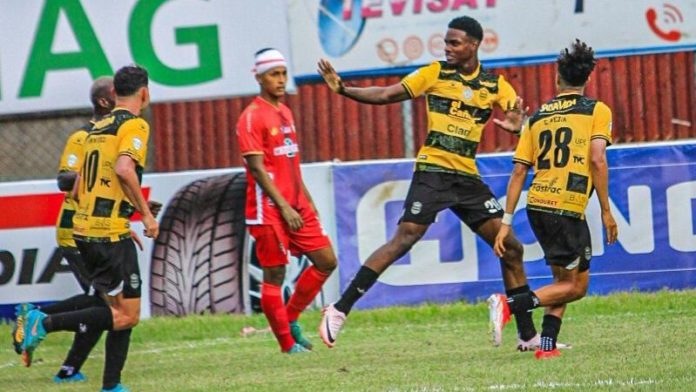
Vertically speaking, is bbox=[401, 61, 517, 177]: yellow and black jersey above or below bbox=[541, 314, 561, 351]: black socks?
above

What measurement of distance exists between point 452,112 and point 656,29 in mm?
5672

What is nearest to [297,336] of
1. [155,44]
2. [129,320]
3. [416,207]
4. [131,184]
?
[416,207]

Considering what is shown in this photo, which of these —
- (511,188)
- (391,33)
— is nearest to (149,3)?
(391,33)

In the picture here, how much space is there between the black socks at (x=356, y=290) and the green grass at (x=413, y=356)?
0.36 m

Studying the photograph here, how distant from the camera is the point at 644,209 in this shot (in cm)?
1346

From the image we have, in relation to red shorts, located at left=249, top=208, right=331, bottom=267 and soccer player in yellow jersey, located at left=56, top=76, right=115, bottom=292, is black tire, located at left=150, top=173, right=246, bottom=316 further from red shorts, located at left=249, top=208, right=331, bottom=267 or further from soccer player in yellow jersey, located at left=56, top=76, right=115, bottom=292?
red shorts, located at left=249, top=208, right=331, bottom=267

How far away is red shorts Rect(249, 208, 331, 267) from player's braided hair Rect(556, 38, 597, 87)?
2.24 m

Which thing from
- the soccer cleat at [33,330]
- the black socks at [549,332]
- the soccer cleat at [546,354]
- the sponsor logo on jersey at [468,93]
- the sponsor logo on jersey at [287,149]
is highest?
the sponsor logo on jersey at [468,93]

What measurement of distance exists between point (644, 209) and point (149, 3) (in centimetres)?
525

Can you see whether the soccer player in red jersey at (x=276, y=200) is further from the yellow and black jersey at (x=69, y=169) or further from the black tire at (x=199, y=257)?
the black tire at (x=199, y=257)

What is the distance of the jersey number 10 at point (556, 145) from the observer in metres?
9.44

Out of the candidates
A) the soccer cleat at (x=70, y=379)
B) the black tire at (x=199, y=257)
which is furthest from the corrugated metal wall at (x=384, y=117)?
the soccer cleat at (x=70, y=379)

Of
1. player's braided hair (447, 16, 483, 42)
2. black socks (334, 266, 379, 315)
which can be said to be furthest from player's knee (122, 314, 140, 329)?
player's braided hair (447, 16, 483, 42)

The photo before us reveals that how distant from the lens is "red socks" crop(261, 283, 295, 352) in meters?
10.7
